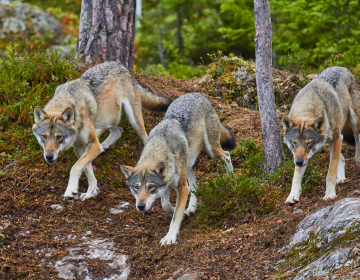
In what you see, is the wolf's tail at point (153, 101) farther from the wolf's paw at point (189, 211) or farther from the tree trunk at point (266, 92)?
the wolf's paw at point (189, 211)

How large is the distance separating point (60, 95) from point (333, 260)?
5.78 m

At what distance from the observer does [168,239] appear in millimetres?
5969

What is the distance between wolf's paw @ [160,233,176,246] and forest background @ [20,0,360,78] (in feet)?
21.9

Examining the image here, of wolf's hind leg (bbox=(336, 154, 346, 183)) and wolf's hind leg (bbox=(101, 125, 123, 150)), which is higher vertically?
wolf's hind leg (bbox=(336, 154, 346, 183))

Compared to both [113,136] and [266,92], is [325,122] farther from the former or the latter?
[113,136]

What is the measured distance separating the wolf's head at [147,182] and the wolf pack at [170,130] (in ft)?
0.05

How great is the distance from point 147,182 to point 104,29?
6.11 m

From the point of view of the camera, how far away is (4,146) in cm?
781

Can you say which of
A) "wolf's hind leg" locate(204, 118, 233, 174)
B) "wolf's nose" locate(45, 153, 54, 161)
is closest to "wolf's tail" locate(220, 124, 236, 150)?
"wolf's hind leg" locate(204, 118, 233, 174)

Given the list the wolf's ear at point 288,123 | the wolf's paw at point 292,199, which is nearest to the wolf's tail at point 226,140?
the wolf's ear at point 288,123

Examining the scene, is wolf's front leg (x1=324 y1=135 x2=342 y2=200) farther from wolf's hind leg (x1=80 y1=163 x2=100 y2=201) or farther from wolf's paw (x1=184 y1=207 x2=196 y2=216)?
wolf's hind leg (x1=80 y1=163 x2=100 y2=201)

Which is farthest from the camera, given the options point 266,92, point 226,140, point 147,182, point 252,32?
point 252,32

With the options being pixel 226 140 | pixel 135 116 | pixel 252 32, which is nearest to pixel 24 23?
pixel 252 32

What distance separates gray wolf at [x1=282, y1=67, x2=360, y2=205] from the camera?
589 cm
